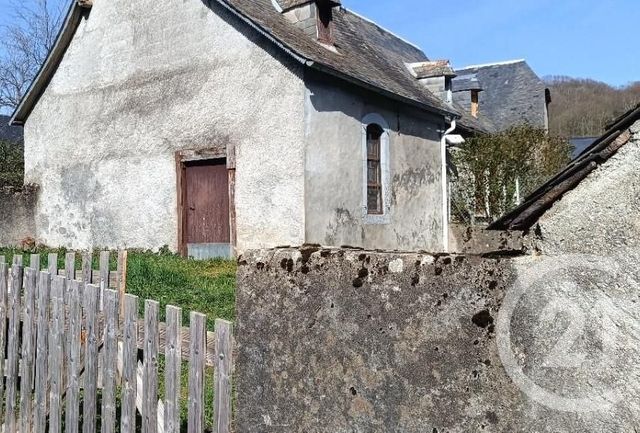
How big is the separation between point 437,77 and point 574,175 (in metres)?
15.3

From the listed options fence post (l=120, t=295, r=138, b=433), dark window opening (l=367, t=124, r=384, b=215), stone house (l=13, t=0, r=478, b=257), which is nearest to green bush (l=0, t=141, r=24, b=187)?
stone house (l=13, t=0, r=478, b=257)

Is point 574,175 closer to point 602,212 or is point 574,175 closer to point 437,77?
point 602,212

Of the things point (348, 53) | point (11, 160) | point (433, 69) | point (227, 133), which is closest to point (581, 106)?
point (433, 69)

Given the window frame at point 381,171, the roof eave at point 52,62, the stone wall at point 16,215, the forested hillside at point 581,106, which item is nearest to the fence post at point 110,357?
→ the window frame at point 381,171

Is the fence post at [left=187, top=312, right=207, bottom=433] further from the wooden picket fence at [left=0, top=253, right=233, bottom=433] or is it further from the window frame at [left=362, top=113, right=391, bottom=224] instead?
the window frame at [left=362, top=113, right=391, bottom=224]

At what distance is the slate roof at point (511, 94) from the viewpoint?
24438 mm

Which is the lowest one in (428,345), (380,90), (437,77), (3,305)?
(3,305)

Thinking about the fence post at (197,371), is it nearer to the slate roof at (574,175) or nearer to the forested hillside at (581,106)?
the slate roof at (574,175)

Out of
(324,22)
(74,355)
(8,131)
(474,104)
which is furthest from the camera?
(8,131)

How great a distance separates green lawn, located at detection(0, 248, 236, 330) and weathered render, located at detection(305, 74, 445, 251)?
1.94 metres

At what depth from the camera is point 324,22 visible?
38.9ft

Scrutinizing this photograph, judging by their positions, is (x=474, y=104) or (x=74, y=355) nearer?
(x=74, y=355)

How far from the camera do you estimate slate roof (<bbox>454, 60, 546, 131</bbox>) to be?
24.4m

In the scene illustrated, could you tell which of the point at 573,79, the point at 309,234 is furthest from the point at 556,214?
the point at 573,79
